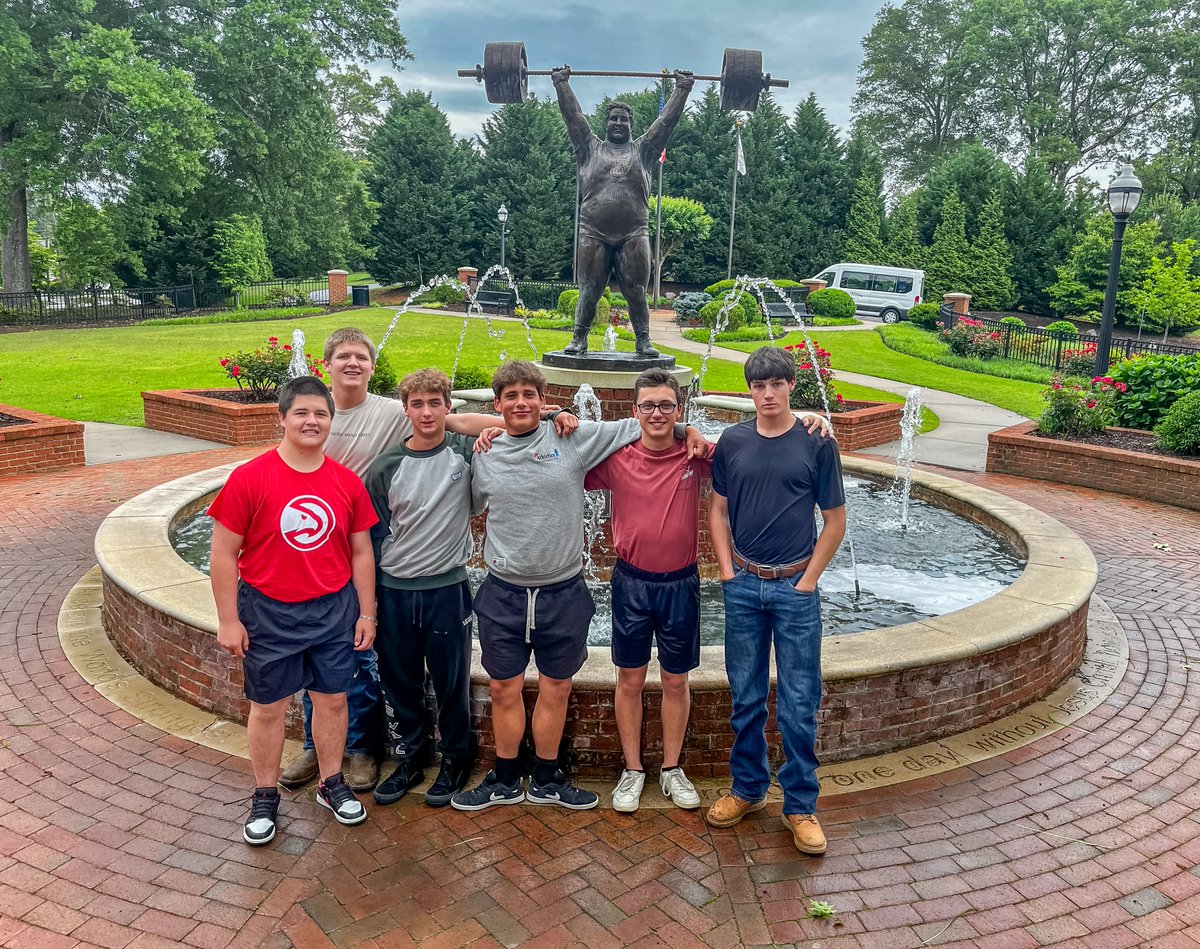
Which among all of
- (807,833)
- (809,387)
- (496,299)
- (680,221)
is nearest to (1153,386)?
(809,387)

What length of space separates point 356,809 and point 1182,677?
465 cm

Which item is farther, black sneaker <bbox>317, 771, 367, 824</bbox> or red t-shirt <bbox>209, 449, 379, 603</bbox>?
black sneaker <bbox>317, 771, 367, 824</bbox>

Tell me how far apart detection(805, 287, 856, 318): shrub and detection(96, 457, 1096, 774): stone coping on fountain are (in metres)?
27.7

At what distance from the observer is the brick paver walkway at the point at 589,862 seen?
9.45 feet

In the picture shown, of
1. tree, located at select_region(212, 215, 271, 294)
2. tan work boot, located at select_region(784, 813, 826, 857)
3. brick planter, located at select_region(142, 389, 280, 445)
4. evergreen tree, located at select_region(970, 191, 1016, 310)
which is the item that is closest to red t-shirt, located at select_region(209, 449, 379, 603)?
tan work boot, located at select_region(784, 813, 826, 857)

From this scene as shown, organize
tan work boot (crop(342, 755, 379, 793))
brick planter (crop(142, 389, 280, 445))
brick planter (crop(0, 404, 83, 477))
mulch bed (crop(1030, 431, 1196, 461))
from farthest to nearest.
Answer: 1. brick planter (crop(142, 389, 280, 445))
2. mulch bed (crop(1030, 431, 1196, 461))
3. brick planter (crop(0, 404, 83, 477))
4. tan work boot (crop(342, 755, 379, 793))

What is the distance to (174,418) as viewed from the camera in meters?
12.2

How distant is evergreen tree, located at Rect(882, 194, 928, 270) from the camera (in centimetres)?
3797

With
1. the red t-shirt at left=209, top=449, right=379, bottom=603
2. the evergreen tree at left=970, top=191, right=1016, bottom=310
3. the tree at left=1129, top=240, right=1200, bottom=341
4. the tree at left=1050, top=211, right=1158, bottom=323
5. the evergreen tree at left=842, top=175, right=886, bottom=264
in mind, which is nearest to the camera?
the red t-shirt at left=209, top=449, right=379, bottom=603

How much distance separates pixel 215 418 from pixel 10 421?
233 centimetres

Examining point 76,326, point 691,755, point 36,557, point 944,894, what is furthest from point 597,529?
point 76,326

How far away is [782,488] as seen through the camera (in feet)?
10.6

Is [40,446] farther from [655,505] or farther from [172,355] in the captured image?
[172,355]

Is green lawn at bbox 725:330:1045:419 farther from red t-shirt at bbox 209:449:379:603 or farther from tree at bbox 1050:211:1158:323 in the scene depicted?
red t-shirt at bbox 209:449:379:603
